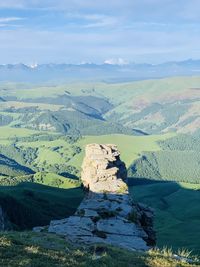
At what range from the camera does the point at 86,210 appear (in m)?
57.7

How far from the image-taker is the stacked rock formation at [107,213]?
49.1m

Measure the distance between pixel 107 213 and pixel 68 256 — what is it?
907 inches

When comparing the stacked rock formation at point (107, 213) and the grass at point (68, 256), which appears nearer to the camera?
the grass at point (68, 256)

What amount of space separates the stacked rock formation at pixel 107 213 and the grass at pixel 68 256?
777 centimetres

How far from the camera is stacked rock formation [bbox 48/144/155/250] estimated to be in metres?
49.1

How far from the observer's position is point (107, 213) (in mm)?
56719

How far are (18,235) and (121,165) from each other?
37856 mm

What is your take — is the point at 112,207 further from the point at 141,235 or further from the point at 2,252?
the point at 2,252

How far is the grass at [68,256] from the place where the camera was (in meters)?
31.6

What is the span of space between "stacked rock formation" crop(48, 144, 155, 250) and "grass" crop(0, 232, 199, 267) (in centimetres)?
777

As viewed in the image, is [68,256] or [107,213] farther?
[107,213]

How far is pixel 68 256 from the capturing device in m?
33.9

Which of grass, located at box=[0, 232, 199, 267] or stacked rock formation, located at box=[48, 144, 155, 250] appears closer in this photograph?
grass, located at box=[0, 232, 199, 267]

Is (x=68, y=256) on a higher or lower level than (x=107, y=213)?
higher
